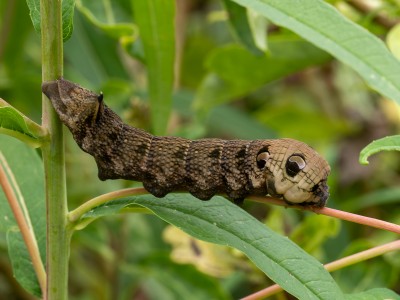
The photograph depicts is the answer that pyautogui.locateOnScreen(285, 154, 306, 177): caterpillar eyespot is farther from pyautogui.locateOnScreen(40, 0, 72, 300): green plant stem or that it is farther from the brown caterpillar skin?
pyautogui.locateOnScreen(40, 0, 72, 300): green plant stem

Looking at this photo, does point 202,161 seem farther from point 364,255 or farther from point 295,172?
point 364,255

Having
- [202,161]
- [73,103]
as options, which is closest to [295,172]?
[202,161]

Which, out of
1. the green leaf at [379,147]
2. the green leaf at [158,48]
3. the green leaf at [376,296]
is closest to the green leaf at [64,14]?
the green leaf at [158,48]

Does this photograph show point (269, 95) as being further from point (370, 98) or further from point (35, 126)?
point (35, 126)

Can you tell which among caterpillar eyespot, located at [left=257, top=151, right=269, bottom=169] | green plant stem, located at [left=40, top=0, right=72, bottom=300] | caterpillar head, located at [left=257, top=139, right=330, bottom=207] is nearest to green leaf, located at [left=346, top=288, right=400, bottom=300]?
caterpillar head, located at [left=257, top=139, right=330, bottom=207]

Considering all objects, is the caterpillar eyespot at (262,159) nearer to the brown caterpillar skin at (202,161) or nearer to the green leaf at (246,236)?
the brown caterpillar skin at (202,161)

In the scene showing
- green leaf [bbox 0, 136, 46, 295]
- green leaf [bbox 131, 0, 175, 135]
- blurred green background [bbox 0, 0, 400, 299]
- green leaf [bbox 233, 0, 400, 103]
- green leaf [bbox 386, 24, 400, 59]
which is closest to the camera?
green leaf [bbox 233, 0, 400, 103]
